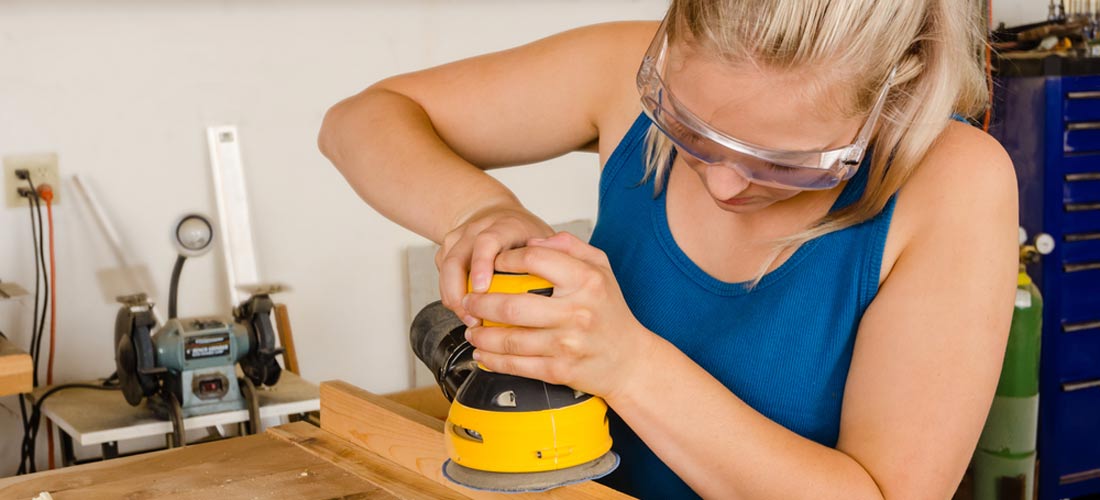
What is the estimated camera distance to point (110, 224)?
2836mm

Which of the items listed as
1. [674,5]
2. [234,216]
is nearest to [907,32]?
[674,5]

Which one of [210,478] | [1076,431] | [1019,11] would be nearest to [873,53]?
[210,478]

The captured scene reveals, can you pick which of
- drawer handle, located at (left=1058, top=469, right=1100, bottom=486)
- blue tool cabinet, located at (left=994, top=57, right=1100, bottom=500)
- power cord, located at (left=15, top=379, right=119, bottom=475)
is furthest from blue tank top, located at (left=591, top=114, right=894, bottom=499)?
drawer handle, located at (left=1058, top=469, right=1100, bottom=486)

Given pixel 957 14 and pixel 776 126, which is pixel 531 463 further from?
pixel 957 14

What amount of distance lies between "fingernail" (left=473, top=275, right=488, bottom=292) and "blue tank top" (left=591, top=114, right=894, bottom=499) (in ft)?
1.13

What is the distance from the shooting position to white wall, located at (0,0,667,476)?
274cm

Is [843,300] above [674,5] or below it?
below

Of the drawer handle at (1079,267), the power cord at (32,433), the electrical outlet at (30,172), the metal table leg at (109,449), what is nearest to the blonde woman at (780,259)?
the metal table leg at (109,449)

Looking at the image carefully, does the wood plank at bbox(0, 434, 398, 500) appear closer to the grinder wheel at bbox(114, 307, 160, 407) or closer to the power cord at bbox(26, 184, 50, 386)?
the grinder wheel at bbox(114, 307, 160, 407)

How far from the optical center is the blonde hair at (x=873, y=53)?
2.94 feet

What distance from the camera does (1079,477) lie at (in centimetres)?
342

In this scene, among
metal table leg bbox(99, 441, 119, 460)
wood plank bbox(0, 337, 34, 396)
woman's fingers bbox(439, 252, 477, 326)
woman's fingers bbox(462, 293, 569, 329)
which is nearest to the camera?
woman's fingers bbox(462, 293, 569, 329)

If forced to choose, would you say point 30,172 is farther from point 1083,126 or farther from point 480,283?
point 1083,126

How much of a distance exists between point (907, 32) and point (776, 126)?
0.16m
